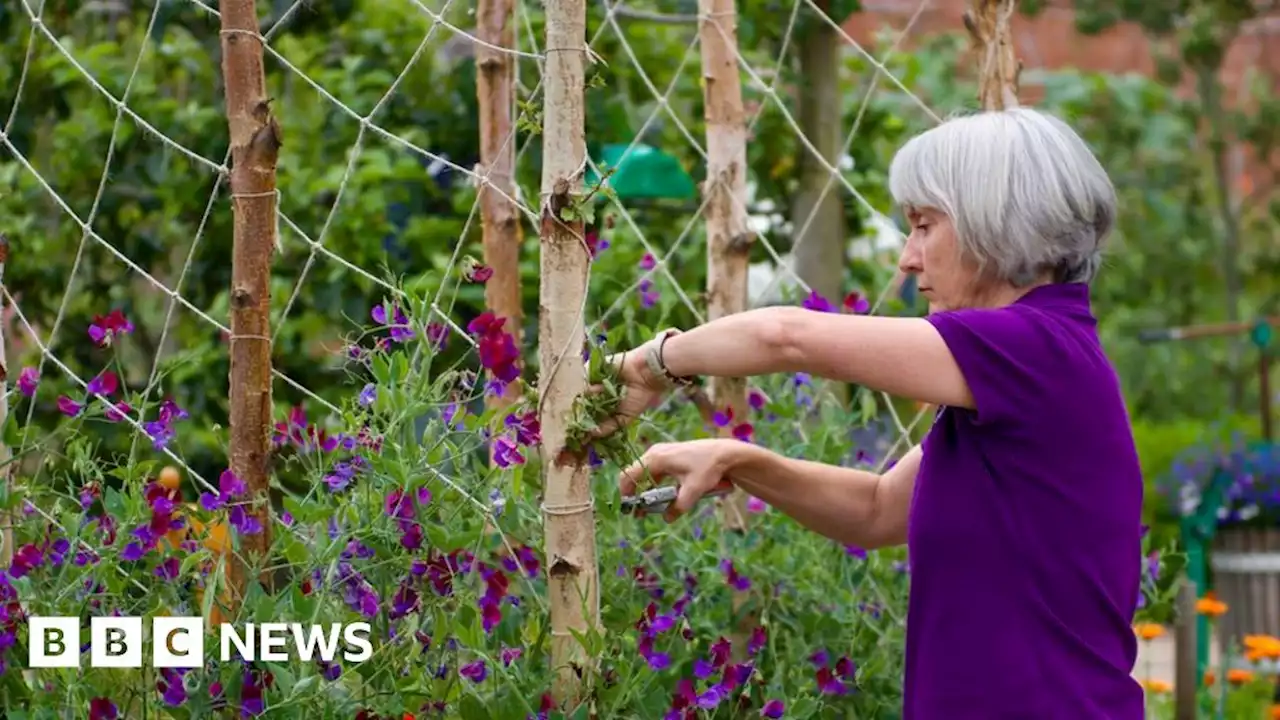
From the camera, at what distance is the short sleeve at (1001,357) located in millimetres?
1834

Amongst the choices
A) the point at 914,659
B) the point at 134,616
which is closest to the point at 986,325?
the point at 914,659

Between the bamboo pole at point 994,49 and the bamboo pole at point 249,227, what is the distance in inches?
46.9

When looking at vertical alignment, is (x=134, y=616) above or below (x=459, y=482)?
below

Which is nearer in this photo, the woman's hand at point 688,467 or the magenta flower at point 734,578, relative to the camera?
the woman's hand at point 688,467

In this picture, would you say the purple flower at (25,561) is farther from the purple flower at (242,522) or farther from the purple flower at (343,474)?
the purple flower at (343,474)

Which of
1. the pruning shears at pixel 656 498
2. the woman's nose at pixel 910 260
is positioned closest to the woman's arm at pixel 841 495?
the pruning shears at pixel 656 498

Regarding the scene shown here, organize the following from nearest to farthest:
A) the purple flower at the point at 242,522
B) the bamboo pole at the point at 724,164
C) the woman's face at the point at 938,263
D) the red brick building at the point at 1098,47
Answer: the woman's face at the point at 938,263
the purple flower at the point at 242,522
the bamboo pole at the point at 724,164
the red brick building at the point at 1098,47

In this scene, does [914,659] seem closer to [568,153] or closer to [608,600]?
[608,600]

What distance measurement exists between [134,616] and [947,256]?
94cm

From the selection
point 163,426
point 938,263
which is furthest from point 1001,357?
point 163,426

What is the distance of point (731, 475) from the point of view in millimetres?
2176

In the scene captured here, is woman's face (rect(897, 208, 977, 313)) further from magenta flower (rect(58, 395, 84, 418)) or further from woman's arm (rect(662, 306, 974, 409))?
magenta flower (rect(58, 395, 84, 418))

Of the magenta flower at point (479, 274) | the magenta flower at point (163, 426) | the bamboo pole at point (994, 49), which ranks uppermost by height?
the bamboo pole at point (994, 49)

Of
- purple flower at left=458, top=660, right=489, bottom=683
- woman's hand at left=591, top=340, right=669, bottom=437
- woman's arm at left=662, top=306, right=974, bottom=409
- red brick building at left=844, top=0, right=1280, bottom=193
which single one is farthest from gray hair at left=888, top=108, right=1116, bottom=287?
red brick building at left=844, top=0, right=1280, bottom=193
